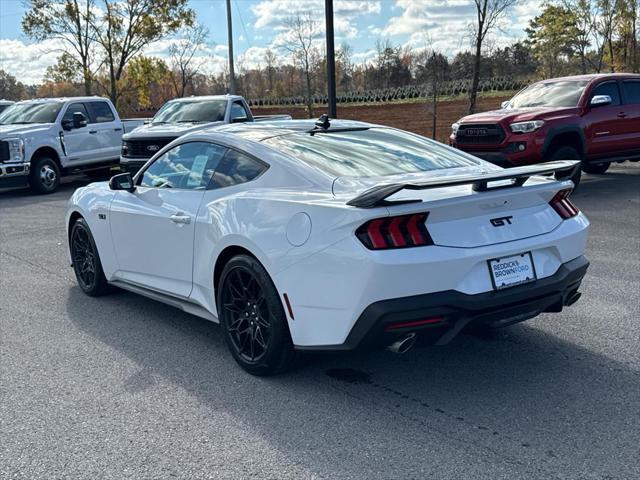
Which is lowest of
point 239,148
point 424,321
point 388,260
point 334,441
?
point 334,441

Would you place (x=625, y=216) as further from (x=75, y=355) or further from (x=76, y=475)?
(x=76, y=475)

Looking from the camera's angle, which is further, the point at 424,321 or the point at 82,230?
the point at 82,230

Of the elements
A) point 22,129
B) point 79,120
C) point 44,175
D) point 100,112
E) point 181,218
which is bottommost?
point 44,175

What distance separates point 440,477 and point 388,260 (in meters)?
1.07

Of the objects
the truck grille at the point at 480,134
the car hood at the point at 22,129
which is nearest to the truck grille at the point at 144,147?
the car hood at the point at 22,129

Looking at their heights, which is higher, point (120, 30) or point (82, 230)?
point (120, 30)

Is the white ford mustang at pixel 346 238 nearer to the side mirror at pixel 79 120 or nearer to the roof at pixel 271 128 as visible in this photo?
the roof at pixel 271 128

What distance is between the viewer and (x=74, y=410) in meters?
4.06

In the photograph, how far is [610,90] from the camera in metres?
12.9

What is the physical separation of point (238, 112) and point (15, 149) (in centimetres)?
474

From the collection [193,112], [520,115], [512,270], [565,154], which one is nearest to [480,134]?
[520,115]

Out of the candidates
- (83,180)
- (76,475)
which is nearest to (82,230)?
(76,475)

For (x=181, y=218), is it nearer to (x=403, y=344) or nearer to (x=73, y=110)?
(x=403, y=344)

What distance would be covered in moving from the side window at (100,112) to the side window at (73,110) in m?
0.20
